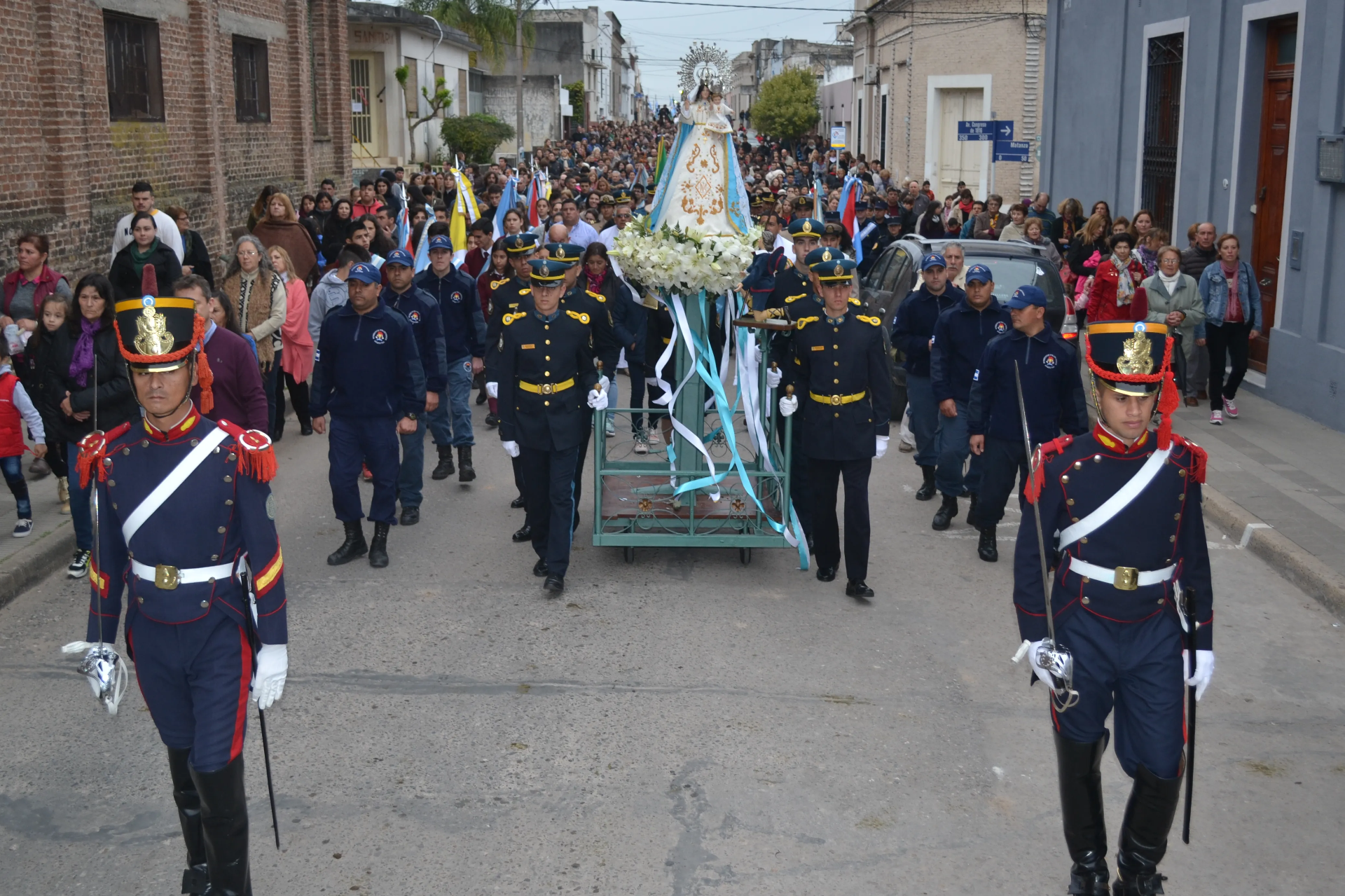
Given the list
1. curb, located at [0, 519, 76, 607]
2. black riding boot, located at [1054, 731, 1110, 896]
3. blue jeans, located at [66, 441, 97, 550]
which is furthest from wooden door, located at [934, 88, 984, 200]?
black riding boot, located at [1054, 731, 1110, 896]

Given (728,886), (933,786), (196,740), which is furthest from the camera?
(933,786)

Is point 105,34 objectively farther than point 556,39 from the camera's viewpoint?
No

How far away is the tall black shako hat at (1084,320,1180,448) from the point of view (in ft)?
15.1

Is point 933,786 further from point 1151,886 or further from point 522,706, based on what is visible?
point 522,706

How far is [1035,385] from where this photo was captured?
8492 mm

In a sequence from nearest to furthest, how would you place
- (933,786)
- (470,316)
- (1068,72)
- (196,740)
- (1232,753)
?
1. (196,740)
2. (933,786)
3. (1232,753)
4. (470,316)
5. (1068,72)

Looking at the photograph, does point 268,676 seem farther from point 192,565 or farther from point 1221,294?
point 1221,294

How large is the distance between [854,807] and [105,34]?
50.5 feet

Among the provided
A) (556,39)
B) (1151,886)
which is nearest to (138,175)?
(1151,886)

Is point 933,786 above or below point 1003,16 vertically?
below

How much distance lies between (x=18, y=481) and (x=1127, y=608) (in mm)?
7350

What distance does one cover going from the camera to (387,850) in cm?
520

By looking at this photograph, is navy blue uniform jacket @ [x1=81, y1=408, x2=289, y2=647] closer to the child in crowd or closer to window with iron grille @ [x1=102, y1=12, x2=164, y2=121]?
the child in crowd

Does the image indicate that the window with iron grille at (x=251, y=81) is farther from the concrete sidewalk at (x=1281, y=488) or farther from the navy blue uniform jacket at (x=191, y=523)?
the navy blue uniform jacket at (x=191, y=523)
